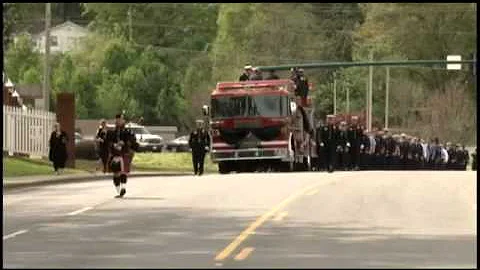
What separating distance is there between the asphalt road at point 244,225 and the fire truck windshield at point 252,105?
9449 millimetres

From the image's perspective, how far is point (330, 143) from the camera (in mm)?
45500

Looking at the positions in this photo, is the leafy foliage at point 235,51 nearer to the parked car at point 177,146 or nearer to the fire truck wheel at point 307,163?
the parked car at point 177,146

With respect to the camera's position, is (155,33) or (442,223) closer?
(442,223)

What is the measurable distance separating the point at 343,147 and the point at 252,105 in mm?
6935

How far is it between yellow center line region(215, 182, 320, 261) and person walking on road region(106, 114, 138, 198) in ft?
12.3

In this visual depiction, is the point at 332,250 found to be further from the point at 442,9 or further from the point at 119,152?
the point at 442,9

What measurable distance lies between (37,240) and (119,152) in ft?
28.6

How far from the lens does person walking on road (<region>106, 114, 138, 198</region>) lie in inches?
1011

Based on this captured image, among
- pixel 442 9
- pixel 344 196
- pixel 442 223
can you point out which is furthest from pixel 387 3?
pixel 442 223

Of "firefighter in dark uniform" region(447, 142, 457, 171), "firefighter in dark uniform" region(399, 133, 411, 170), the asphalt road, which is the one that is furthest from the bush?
the asphalt road

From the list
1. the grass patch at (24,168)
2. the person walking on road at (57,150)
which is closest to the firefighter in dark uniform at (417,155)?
the grass patch at (24,168)

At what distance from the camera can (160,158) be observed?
61.9 meters

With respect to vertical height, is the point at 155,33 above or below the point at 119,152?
above

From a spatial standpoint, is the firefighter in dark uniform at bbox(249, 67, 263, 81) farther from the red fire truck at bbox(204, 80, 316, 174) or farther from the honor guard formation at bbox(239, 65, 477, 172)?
the red fire truck at bbox(204, 80, 316, 174)
